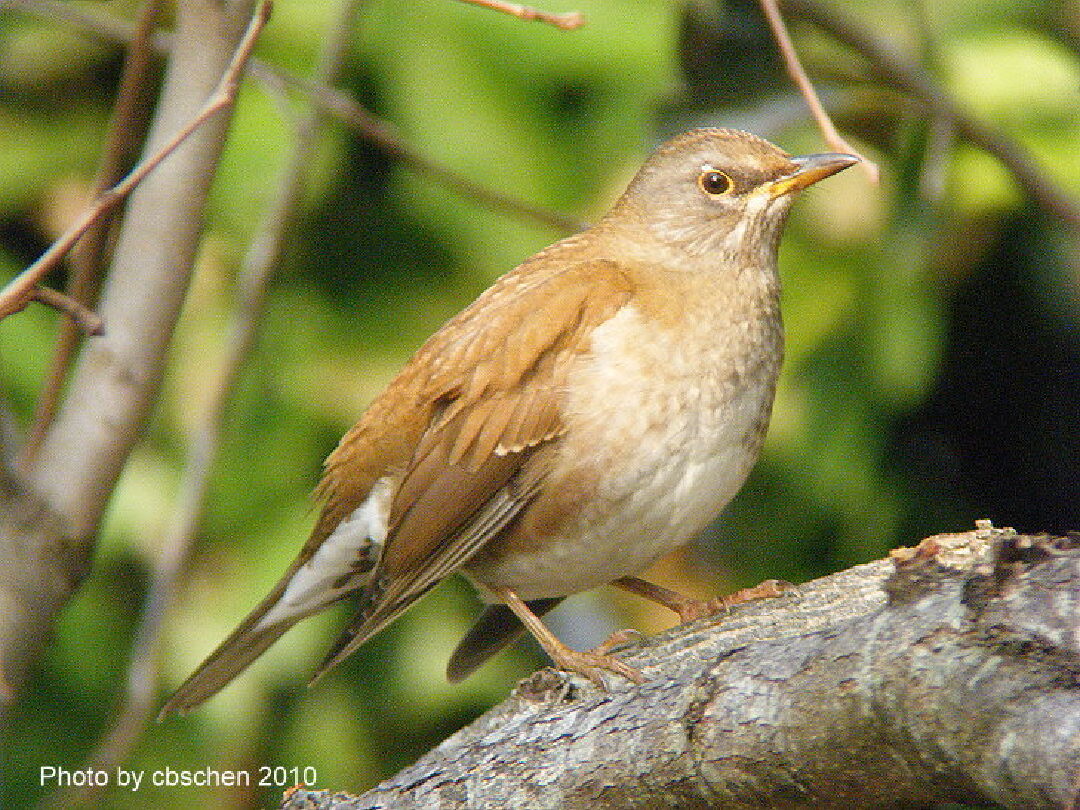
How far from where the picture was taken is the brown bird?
3.59 meters

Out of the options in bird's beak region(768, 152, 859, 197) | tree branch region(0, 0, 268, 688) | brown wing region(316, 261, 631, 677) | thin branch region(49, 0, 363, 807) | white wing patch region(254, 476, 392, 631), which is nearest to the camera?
tree branch region(0, 0, 268, 688)

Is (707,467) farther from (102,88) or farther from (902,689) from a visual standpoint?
(102,88)

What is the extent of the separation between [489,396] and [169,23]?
86.8 inches

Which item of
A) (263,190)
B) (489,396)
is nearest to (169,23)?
(263,190)

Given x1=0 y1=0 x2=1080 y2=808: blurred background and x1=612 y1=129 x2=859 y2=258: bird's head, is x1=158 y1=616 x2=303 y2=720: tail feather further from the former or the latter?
x1=612 y1=129 x2=859 y2=258: bird's head

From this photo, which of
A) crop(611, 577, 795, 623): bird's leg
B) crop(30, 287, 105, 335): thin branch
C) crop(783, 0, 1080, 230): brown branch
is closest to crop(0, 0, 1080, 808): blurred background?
crop(783, 0, 1080, 230): brown branch

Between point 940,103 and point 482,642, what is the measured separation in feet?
6.92

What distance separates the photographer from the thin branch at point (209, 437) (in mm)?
3547

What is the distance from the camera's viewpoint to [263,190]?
15.6 feet

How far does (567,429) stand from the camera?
11.9 feet

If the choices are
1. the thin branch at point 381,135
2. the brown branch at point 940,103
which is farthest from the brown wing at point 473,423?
the brown branch at point 940,103

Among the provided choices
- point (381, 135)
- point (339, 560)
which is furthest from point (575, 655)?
point (381, 135)

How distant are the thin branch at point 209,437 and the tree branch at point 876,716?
1.04 meters

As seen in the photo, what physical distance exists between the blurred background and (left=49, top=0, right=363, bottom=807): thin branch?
52 centimetres
